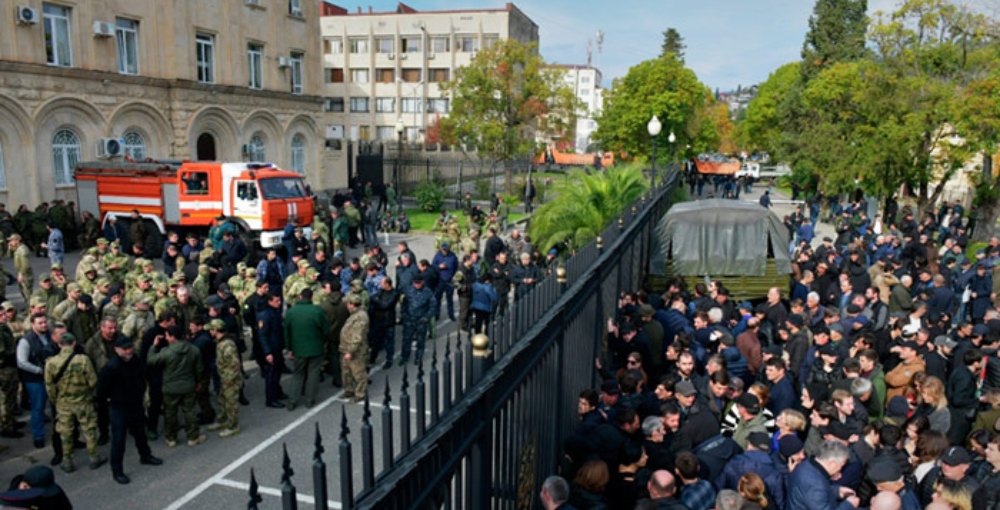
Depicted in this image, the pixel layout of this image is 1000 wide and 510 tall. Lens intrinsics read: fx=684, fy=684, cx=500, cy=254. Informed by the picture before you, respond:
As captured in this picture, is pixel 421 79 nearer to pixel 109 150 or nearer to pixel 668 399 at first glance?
pixel 109 150

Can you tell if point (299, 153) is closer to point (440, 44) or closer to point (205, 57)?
point (205, 57)

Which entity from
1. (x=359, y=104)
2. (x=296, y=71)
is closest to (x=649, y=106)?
(x=296, y=71)

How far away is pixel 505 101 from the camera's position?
3584 centimetres

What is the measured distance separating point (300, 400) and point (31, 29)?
1802 cm

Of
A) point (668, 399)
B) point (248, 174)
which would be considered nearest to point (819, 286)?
point (668, 399)

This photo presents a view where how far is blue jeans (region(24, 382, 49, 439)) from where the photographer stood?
7.86m

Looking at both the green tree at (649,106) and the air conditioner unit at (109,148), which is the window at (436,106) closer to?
the green tree at (649,106)

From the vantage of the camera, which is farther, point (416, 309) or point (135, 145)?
point (135, 145)

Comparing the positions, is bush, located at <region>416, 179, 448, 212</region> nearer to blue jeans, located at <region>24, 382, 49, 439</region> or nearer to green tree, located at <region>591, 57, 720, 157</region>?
green tree, located at <region>591, 57, 720, 157</region>

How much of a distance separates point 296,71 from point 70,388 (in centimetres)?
2762

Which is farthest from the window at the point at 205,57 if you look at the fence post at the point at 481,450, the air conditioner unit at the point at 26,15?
the fence post at the point at 481,450

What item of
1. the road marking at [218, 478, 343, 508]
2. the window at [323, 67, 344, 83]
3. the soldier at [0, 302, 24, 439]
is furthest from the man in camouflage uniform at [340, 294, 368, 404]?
the window at [323, 67, 344, 83]

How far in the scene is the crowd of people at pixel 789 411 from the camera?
4.90 m

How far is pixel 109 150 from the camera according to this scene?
22.7 metres
